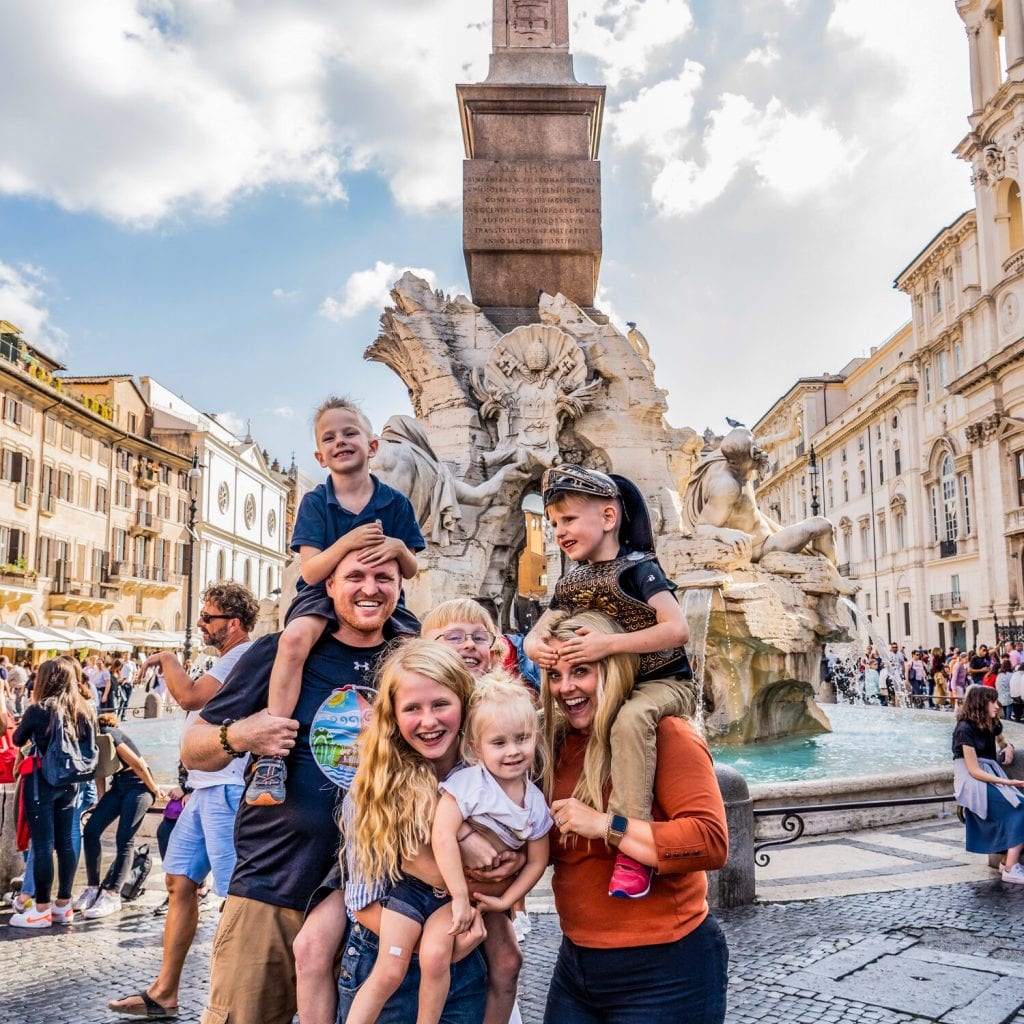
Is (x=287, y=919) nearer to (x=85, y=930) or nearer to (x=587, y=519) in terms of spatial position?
(x=587, y=519)

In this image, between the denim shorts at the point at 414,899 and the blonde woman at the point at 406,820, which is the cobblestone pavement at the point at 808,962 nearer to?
the blonde woman at the point at 406,820

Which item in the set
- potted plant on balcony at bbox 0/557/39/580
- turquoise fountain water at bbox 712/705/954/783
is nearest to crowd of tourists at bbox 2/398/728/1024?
turquoise fountain water at bbox 712/705/954/783

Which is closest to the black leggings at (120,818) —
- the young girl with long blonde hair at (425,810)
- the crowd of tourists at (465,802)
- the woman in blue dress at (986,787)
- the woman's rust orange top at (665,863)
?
the crowd of tourists at (465,802)

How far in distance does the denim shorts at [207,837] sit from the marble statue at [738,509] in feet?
22.8

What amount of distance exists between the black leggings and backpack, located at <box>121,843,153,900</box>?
1.9 inches

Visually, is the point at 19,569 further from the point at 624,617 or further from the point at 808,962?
the point at 624,617

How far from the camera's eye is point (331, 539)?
104 inches

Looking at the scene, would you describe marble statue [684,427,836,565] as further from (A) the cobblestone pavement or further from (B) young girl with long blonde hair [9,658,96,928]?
(B) young girl with long blonde hair [9,658,96,928]

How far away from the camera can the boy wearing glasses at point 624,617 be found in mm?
1905

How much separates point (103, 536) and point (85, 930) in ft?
136

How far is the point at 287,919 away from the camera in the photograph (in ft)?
7.14

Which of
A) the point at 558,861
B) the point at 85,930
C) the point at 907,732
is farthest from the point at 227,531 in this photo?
the point at 558,861

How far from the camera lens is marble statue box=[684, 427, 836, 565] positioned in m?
9.77

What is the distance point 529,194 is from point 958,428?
36415 mm
